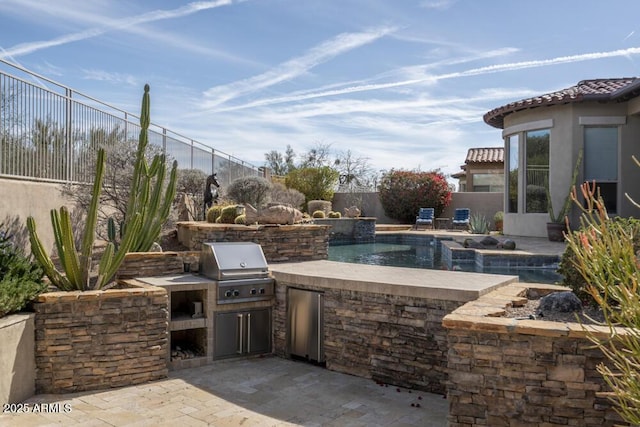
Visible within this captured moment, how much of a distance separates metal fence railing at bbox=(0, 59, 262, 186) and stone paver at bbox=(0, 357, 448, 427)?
4.48 meters

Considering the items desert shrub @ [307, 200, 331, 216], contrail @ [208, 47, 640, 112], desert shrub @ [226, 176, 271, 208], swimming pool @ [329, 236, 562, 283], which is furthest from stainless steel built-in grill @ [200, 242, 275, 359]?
desert shrub @ [307, 200, 331, 216]

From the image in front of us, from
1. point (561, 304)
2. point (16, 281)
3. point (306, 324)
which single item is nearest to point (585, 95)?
point (561, 304)

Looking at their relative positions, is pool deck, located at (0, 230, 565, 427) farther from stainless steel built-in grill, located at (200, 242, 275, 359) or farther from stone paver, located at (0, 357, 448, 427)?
stainless steel built-in grill, located at (200, 242, 275, 359)

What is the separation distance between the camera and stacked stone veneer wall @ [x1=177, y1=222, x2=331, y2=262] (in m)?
9.84

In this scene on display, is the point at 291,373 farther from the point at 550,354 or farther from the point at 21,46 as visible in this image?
the point at 21,46

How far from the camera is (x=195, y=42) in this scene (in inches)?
478

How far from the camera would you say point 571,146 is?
50.1ft

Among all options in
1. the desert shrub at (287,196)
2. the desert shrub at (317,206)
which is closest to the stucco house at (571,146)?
the desert shrub at (287,196)

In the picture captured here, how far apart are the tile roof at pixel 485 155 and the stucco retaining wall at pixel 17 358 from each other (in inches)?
1078

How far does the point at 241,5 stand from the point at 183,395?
28.4 ft

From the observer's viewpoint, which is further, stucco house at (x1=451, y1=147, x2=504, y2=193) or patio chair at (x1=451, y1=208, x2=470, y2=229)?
stucco house at (x1=451, y1=147, x2=504, y2=193)

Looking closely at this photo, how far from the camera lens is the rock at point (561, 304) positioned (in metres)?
5.28

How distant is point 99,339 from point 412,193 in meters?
21.9

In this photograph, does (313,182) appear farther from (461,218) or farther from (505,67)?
(505,67)
